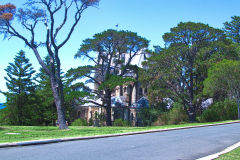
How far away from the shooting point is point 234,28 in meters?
52.6

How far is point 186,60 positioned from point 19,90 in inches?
1060

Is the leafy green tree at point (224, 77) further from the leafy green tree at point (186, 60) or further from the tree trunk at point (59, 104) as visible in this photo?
the tree trunk at point (59, 104)

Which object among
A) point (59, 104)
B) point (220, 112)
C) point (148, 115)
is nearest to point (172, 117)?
point (148, 115)

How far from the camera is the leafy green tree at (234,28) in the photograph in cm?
5160

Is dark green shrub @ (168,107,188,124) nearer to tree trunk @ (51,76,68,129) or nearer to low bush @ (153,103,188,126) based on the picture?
low bush @ (153,103,188,126)

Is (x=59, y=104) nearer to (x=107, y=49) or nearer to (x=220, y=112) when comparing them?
(x=107, y=49)

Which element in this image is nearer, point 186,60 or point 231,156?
point 231,156

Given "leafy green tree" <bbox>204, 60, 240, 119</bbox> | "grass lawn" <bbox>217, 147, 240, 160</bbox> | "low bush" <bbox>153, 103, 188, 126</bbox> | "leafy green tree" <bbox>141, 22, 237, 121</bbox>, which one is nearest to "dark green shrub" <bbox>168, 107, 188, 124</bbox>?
"low bush" <bbox>153, 103, 188, 126</bbox>

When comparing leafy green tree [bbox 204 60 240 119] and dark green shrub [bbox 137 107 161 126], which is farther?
dark green shrub [bbox 137 107 161 126]

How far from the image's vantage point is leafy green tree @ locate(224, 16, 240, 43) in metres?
51.6

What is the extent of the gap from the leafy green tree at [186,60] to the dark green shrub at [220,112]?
7.12 ft

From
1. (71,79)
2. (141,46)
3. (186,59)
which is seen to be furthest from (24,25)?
(186,59)

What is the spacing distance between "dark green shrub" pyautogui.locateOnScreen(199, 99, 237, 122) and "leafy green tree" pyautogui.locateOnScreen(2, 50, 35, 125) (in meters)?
26.7

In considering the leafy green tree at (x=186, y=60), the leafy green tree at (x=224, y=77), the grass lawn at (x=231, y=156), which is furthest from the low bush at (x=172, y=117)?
the grass lawn at (x=231, y=156)
